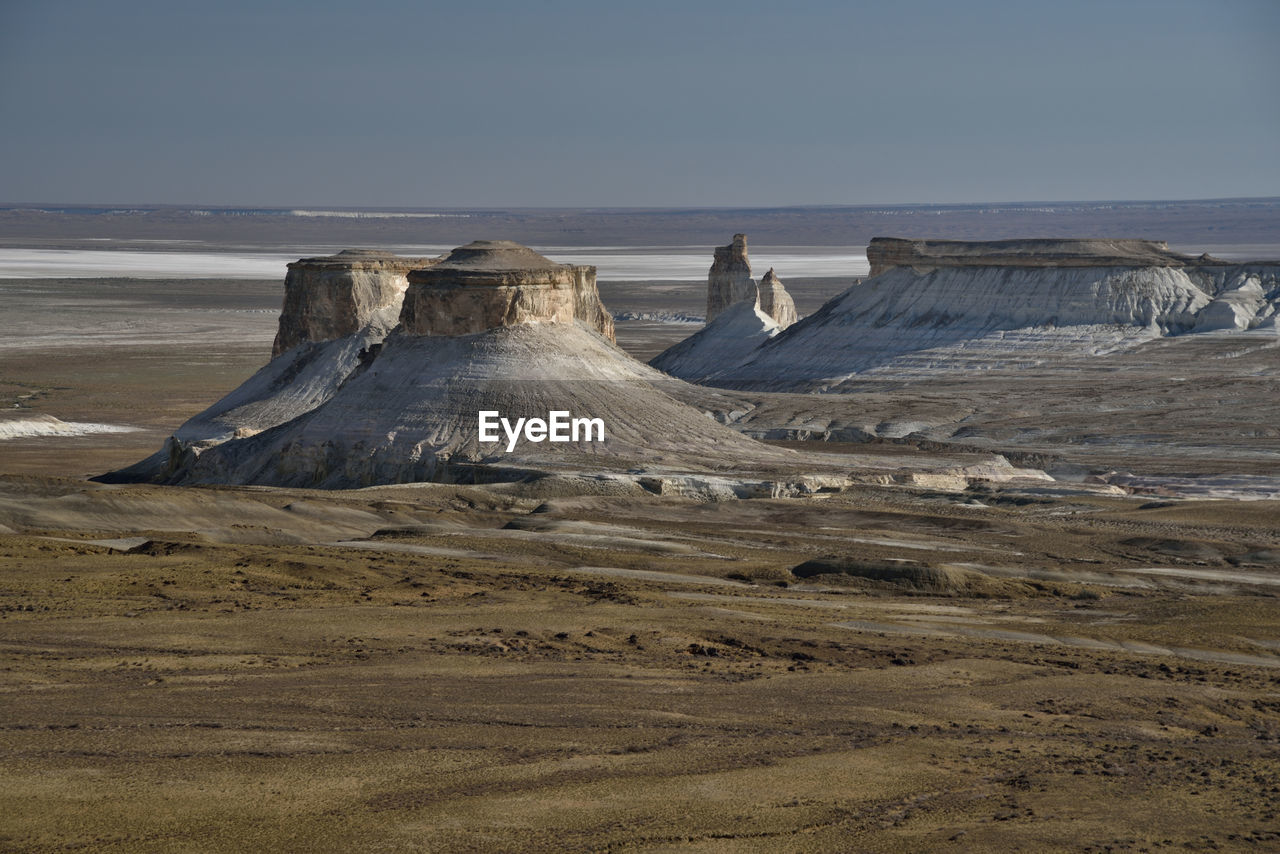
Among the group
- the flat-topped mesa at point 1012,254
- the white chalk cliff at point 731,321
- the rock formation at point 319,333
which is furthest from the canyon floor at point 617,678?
the white chalk cliff at point 731,321

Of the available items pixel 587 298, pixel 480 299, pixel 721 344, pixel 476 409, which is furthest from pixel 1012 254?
pixel 476 409

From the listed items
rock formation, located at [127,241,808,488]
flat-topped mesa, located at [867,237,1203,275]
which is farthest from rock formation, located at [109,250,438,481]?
flat-topped mesa, located at [867,237,1203,275]

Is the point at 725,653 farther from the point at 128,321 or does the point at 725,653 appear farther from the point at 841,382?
the point at 128,321

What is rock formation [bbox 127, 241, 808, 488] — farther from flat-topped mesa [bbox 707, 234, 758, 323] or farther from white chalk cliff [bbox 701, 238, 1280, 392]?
flat-topped mesa [bbox 707, 234, 758, 323]

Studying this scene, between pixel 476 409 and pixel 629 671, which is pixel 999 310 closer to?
pixel 476 409

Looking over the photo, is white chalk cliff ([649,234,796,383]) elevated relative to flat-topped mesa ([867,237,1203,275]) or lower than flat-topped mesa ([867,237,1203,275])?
lower
